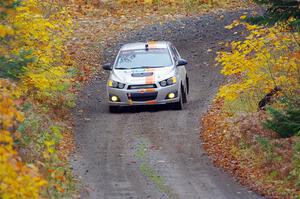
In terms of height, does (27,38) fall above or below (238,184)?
above

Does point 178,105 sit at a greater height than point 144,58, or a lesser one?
lesser

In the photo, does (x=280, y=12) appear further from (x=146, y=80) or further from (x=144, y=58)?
(x=144, y=58)

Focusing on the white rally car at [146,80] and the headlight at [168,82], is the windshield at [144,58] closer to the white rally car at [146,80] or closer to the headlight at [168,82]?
the white rally car at [146,80]

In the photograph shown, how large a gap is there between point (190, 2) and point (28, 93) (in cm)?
2094

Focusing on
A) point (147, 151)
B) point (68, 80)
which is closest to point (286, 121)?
point (147, 151)

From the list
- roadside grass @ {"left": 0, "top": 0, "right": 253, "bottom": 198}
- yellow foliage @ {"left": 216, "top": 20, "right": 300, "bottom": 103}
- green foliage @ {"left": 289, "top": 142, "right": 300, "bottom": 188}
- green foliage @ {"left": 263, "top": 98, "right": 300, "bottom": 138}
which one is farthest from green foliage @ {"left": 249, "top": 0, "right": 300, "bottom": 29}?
roadside grass @ {"left": 0, "top": 0, "right": 253, "bottom": 198}

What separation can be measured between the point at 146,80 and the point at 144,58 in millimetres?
1200

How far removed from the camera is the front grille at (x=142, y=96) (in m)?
20.2

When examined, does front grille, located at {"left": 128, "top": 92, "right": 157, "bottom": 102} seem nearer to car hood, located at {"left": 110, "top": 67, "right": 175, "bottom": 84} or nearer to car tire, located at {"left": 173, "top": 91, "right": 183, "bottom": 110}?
car hood, located at {"left": 110, "top": 67, "right": 175, "bottom": 84}

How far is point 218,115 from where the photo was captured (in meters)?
20.0

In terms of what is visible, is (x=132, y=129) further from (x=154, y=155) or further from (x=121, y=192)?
(x=121, y=192)

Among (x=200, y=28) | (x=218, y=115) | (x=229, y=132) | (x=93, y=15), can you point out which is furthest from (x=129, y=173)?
(x=93, y=15)

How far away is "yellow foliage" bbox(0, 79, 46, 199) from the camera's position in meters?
7.32

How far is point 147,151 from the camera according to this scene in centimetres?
1641
